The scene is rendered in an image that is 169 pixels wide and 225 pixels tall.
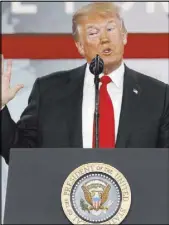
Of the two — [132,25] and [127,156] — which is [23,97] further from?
[127,156]

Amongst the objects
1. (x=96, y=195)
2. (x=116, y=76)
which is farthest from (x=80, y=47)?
(x=96, y=195)

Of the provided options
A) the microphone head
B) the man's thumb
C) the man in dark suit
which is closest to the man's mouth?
the man in dark suit

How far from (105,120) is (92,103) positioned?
175mm

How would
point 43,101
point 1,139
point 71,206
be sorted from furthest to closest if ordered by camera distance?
point 43,101 → point 1,139 → point 71,206

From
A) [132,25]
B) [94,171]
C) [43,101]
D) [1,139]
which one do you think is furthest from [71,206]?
[132,25]

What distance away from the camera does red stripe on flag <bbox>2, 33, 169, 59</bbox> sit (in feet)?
9.89

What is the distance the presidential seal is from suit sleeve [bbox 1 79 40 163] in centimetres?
107

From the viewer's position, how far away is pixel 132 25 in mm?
3029

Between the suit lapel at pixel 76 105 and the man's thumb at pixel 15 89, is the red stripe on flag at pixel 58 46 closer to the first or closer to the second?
the suit lapel at pixel 76 105

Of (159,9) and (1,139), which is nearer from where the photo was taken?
(1,139)

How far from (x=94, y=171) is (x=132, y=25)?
158 cm

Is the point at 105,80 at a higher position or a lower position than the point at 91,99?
higher

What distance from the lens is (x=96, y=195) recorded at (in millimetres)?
1628

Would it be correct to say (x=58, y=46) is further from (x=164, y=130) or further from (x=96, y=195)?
(x=96, y=195)
